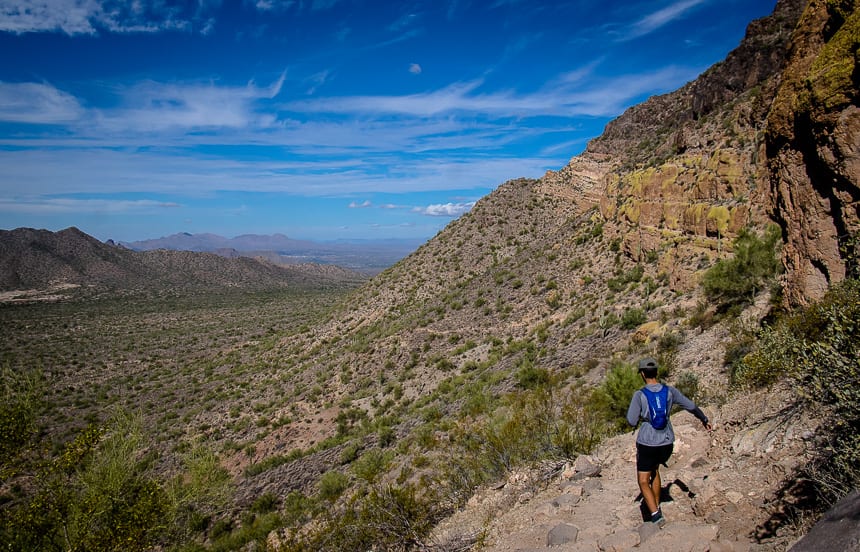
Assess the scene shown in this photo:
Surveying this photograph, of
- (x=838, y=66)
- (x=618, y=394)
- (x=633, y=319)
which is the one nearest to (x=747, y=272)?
(x=633, y=319)

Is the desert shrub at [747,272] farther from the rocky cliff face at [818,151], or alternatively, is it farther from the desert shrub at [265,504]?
the desert shrub at [265,504]

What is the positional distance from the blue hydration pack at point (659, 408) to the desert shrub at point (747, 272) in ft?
26.1

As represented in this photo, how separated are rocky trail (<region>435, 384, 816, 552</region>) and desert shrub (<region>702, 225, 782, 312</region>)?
5628 millimetres

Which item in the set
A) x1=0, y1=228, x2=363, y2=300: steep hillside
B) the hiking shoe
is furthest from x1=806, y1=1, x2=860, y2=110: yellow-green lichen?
x1=0, y1=228, x2=363, y2=300: steep hillside

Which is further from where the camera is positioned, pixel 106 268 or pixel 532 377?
pixel 106 268

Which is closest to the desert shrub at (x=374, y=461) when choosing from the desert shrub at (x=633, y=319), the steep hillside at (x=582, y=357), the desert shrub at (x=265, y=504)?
the steep hillside at (x=582, y=357)

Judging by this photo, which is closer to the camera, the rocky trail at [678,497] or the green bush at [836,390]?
the green bush at [836,390]

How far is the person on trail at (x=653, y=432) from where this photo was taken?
473 centimetres

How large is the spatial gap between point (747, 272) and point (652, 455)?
29.6 ft

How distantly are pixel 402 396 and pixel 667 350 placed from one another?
12.7 m

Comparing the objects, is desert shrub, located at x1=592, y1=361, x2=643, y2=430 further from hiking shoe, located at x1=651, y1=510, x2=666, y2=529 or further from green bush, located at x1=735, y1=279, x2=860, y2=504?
green bush, located at x1=735, y1=279, x2=860, y2=504

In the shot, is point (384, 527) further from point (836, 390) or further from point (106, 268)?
point (106, 268)

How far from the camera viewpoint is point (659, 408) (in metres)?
4.74

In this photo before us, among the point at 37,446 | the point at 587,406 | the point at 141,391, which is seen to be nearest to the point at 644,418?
the point at 587,406
